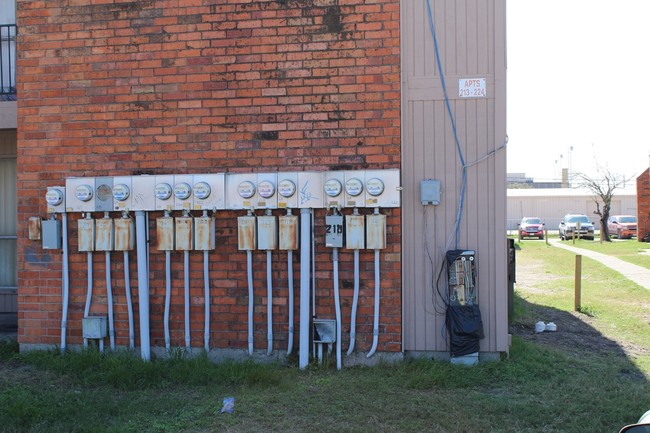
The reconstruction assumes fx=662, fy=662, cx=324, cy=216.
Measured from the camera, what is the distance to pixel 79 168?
7391 mm

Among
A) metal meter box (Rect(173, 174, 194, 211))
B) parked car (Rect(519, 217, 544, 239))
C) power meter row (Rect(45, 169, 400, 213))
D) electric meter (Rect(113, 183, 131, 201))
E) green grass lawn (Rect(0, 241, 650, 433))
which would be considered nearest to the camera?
green grass lawn (Rect(0, 241, 650, 433))

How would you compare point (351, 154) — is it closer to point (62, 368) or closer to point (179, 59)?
point (179, 59)

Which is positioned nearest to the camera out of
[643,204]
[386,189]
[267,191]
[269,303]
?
[386,189]

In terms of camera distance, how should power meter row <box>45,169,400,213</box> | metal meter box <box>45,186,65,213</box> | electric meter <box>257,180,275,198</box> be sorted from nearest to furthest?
power meter row <box>45,169,400,213</box>, electric meter <box>257,180,275,198</box>, metal meter box <box>45,186,65,213</box>

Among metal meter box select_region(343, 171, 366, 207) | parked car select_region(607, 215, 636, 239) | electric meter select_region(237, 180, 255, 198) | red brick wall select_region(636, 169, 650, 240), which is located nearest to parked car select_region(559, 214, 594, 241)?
parked car select_region(607, 215, 636, 239)

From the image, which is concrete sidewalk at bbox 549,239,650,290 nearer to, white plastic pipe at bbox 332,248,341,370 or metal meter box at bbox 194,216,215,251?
white plastic pipe at bbox 332,248,341,370

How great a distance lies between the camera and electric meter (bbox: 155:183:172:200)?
7.07 meters

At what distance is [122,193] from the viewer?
281 inches

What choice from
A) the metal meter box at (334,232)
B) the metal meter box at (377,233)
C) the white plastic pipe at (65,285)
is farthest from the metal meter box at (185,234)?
the metal meter box at (377,233)

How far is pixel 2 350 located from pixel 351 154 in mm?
4596

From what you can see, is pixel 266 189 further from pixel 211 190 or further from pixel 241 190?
pixel 211 190

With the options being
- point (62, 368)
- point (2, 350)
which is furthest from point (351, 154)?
point (2, 350)

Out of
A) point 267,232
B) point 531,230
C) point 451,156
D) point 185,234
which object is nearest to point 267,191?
point 267,232

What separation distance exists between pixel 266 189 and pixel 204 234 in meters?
0.83
